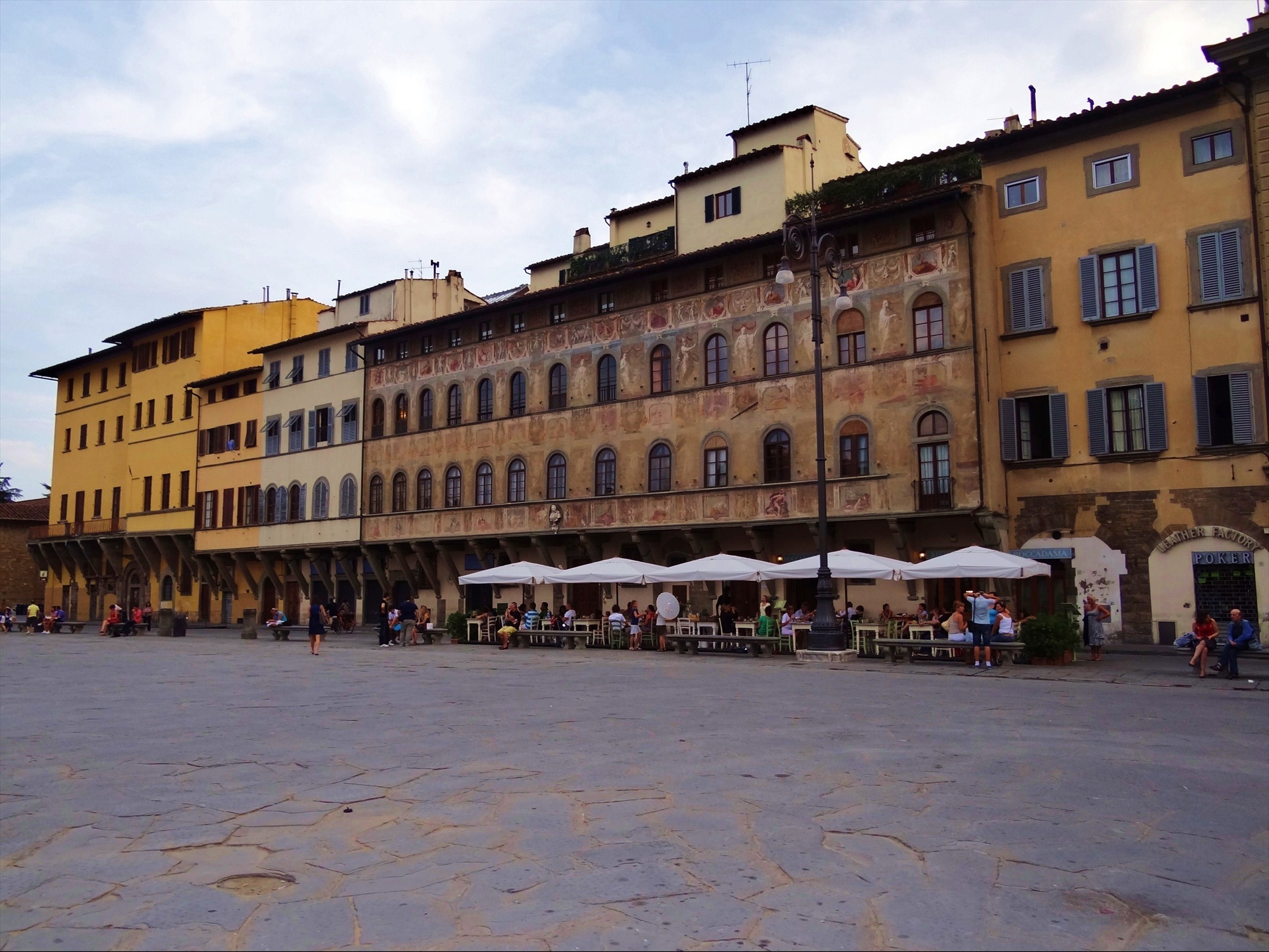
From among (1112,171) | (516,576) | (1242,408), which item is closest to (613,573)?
(516,576)

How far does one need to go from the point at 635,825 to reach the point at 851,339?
24184 millimetres

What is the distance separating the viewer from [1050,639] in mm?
20578

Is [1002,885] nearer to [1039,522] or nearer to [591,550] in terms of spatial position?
[1039,522]

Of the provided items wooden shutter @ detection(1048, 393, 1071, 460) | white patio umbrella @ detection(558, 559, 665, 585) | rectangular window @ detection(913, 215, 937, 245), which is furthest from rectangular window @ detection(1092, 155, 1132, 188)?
white patio umbrella @ detection(558, 559, 665, 585)

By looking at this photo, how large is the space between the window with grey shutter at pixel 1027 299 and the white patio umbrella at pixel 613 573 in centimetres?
1113

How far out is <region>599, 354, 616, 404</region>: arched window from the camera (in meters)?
34.7

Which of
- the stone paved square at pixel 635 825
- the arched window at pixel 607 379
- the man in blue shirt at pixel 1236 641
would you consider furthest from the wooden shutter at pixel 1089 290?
the stone paved square at pixel 635 825

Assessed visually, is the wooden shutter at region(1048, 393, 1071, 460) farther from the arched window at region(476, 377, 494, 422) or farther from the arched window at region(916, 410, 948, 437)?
the arched window at region(476, 377, 494, 422)

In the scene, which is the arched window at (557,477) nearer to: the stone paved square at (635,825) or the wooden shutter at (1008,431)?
the wooden shutter at (1008,431)

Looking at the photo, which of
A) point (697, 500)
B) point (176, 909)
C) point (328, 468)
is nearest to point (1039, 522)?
point (697, 500)

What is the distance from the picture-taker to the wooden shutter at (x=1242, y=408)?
2397cm

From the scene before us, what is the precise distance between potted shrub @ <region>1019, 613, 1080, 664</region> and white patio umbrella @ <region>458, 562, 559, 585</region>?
517 inches

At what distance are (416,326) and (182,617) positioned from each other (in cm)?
1402

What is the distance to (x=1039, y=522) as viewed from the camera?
2695 centimetres
